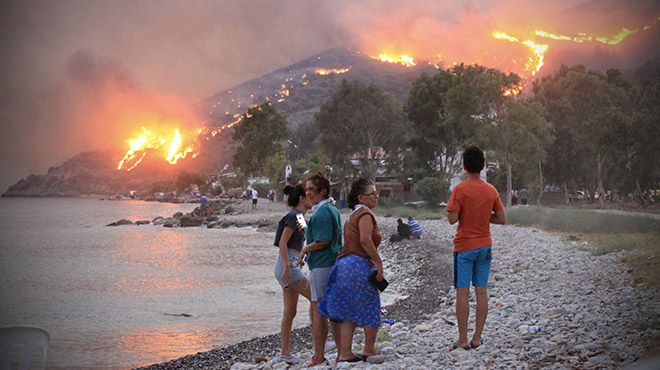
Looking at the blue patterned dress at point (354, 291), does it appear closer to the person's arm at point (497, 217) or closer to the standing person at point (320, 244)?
the standing person at point (320, 244)

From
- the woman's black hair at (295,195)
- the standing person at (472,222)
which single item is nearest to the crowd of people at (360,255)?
the standing person at (472,222)

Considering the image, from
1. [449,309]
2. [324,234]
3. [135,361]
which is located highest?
[324,234]

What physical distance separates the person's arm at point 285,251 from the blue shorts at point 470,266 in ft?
5.73

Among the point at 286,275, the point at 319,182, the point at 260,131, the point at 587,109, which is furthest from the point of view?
the point at 260,131

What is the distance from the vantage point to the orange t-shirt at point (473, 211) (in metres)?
4.99

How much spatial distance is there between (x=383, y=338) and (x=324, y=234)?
87.7 inches

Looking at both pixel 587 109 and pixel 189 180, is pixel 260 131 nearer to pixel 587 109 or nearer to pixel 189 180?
pixel 587 109

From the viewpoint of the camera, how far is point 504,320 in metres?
6.66

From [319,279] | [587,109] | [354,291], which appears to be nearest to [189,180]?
[587,109]

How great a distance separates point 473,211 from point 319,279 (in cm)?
169

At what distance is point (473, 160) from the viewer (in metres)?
5.01

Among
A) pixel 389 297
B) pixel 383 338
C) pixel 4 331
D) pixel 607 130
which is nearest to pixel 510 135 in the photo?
pixel 607 130

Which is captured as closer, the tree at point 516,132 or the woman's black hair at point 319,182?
the woman's black hair at point 319,182

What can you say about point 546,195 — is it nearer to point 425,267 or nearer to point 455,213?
point 425,267
